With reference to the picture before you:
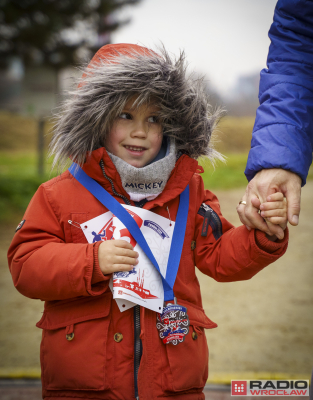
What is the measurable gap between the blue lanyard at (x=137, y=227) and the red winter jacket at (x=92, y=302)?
31 millimetres

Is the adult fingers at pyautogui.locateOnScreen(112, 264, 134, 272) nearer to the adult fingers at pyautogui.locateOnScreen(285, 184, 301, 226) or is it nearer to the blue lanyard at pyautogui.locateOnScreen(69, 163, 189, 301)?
the blue lanyard at pyautogui.locateOnScreen(69, 163, 189, 301)

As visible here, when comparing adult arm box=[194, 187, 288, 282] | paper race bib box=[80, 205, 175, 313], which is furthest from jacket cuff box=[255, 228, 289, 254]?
paper race bib box=[80, 205, 175, 313]

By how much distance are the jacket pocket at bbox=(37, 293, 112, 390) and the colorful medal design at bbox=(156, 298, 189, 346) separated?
198 mm

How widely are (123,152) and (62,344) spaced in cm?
75

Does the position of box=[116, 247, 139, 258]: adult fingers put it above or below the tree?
below

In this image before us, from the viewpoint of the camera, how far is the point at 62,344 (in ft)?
4.42

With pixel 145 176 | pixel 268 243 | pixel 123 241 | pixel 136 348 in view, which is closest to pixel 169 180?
pixel 145 176

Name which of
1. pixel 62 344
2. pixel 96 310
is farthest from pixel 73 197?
pixel 62 344

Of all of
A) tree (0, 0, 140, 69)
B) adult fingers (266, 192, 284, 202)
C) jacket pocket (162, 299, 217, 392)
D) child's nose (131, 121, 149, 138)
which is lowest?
jacket pocket (162, 299, 217, 392)

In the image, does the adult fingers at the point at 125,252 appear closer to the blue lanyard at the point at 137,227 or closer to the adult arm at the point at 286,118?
the blue lanyard at the point at 137,227

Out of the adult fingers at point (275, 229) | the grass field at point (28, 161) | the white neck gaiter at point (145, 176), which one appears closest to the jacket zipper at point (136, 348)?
the white neck gaiter at point (145, 176)

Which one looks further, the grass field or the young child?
the grass field

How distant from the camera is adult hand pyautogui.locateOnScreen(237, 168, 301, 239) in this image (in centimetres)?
119

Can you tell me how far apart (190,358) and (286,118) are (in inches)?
36.5
